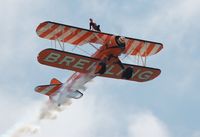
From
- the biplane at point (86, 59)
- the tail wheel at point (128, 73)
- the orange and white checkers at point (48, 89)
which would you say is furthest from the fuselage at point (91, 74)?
the tail wheel at point (128, 73)

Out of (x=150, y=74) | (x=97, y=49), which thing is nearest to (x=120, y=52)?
(x=97, y=49)

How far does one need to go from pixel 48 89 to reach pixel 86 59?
4.25 m

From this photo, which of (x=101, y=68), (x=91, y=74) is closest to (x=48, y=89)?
(x=91, y=74)

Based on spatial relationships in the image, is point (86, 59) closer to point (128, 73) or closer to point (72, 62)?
point (72, 62)

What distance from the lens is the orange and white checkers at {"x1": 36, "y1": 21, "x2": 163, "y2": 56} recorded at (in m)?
43.0

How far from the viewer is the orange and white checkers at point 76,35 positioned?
42969 mm

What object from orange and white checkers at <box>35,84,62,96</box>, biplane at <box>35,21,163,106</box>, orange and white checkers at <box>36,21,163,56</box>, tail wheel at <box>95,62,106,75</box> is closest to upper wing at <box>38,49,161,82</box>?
biplane at <box>35,21,163,106</box>

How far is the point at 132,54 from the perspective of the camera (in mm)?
47469

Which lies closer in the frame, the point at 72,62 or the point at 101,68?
the point at 101,68

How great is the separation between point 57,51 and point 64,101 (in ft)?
16.1

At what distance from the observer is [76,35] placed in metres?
44.3

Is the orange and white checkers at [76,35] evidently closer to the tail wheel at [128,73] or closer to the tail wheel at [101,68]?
the tail wheel at [128,73]

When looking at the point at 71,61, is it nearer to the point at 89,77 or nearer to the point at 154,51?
the point at 89,77

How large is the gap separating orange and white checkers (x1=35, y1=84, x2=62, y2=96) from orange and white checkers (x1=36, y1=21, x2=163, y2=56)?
2922 millimetres
